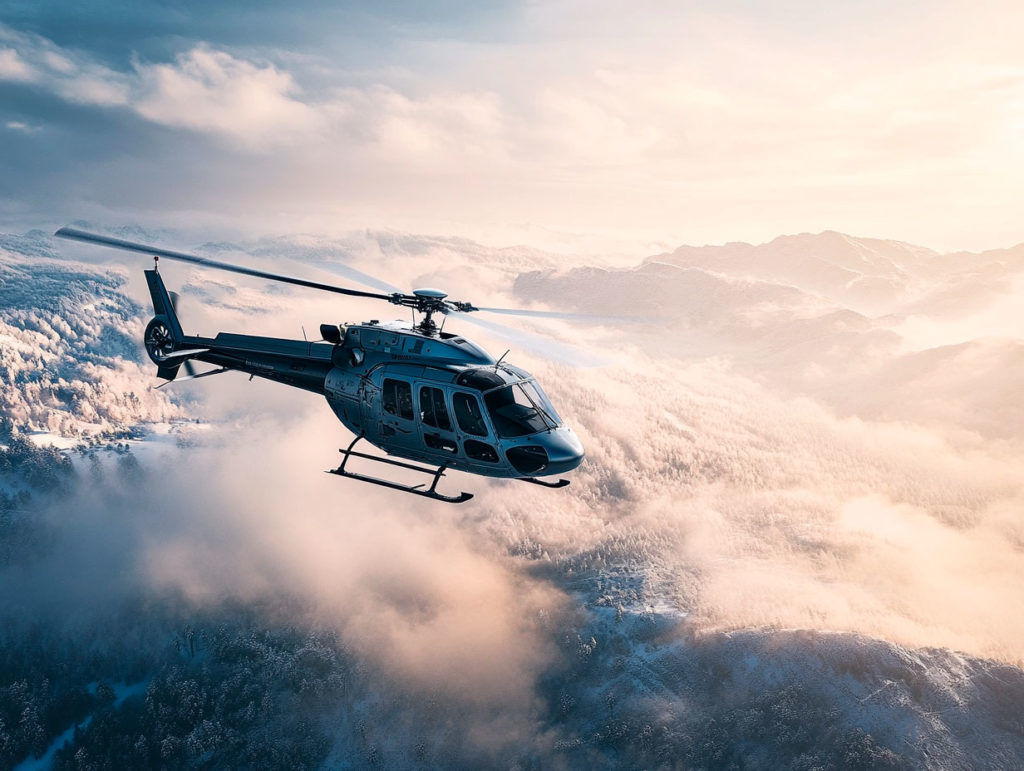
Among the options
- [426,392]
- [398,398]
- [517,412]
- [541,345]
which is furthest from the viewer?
[398,398]

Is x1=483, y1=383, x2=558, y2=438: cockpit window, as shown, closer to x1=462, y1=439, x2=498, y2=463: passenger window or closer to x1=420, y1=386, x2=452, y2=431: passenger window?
x1=462, y1=439, x2=498, y2=463: passenger window

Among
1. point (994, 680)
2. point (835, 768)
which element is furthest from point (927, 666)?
point (835, 768)

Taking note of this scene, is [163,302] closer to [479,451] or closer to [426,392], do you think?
[426,392]

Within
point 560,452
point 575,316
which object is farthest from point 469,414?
point 575,316

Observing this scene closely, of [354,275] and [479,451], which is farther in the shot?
[354,275]

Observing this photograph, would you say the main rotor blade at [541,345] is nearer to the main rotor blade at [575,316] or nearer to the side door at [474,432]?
the main rotor blade at [575,316]

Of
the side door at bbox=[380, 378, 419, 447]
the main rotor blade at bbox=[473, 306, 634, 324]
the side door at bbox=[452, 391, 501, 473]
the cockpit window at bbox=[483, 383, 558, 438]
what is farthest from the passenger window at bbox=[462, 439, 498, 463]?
the main rotor blade at bbox=[473, 306, 634, 324]

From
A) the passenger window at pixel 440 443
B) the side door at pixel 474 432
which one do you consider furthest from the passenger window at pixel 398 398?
the side door at pixel 474 432
